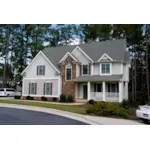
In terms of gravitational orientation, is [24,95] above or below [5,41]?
below

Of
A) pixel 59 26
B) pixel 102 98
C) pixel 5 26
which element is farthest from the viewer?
pixel 59 26

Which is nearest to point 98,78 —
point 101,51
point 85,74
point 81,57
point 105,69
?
point 105,69

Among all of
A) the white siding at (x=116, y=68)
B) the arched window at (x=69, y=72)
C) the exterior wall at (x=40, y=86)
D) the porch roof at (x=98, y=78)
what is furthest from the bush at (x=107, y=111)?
the exterior wall at (x=40, y=86)

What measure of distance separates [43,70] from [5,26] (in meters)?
20.3

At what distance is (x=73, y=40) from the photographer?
4141 centimetres

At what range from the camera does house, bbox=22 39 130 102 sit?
21469mm

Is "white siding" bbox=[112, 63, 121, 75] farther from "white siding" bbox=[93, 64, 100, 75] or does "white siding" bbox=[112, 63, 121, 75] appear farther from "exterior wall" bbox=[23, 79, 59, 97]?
"exterior wall" bbox=[23, 79, 59, 97]

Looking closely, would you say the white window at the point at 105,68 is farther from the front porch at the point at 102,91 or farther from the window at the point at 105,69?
the front porch at the point at 102,91

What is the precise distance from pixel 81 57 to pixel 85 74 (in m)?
2.33

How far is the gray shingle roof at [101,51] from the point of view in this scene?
22.6 m

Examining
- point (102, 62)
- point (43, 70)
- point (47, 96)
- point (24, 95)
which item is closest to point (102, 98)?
point (102, 62)

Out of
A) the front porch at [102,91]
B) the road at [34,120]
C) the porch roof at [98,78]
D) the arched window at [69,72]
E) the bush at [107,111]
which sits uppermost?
the arched window at [69,72]

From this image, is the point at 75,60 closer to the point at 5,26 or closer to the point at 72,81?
the point at 72,81

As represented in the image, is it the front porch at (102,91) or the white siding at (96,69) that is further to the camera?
the white siding at (96,69)
